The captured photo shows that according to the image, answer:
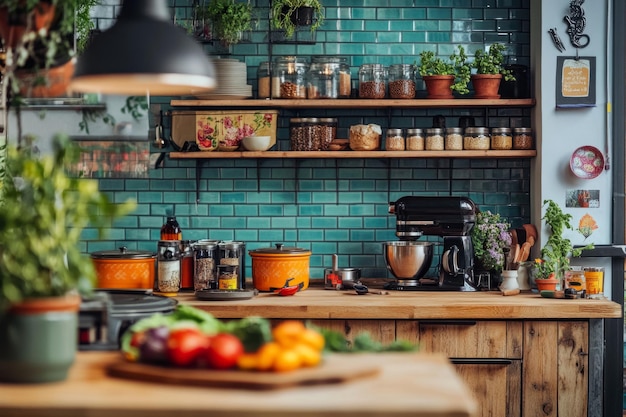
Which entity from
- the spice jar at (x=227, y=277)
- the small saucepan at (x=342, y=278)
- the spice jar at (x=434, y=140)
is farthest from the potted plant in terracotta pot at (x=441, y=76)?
the spice jar at (x=227, y=277)

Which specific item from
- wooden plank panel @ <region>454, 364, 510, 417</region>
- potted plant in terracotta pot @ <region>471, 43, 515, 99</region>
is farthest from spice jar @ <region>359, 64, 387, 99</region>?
wooden plank panel @ <region>454, 364, 510, 417</region>

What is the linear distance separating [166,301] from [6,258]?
0.99 meters

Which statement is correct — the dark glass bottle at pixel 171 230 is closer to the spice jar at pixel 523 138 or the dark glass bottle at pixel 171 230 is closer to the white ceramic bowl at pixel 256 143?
the white ceramic bowl at pixel 256 143

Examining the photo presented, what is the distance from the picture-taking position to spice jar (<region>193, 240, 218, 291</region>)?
4.98 meters

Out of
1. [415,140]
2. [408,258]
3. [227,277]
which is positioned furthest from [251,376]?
[415,140]

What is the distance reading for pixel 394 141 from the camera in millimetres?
5184

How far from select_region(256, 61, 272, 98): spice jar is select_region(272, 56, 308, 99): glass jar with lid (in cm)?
5

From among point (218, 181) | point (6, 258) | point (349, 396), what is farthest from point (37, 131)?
point (349, 396)

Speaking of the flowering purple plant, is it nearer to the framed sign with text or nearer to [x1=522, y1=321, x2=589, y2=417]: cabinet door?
[x1=522, y1=321, x2=589, y2=417]: cabinet door

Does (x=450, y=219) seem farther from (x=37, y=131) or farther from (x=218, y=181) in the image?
A: (x=37, y=131)

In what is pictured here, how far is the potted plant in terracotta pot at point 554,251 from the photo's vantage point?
4.91 metres

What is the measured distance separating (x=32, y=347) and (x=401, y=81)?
3.29m

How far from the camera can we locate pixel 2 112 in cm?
542

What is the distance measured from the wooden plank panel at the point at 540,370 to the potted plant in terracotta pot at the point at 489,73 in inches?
54.7
